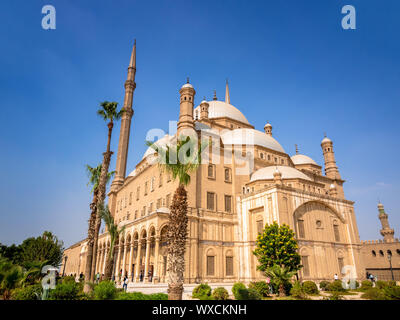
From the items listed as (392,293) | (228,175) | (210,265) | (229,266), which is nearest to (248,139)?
(228,175)

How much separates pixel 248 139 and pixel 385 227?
1887 inches

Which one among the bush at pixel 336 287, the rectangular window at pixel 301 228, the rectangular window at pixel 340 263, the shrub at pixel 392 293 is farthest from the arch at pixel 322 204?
the shrub at pixel 392 293

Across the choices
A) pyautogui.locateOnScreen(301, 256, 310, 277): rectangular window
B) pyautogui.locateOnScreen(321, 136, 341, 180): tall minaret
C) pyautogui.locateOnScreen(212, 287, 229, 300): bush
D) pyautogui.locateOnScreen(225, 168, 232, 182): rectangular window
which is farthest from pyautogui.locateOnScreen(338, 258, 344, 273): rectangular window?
pyautogui.locateOnScreen(212, 287, 229, 300): bush

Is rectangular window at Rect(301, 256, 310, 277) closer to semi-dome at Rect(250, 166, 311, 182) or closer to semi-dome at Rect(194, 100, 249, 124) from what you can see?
semi-dome at Rect(250, 166, 311, 182)

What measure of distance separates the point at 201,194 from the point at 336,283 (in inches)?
535

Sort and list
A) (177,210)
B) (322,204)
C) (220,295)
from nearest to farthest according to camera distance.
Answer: (177,210), (220,295), (322,204)

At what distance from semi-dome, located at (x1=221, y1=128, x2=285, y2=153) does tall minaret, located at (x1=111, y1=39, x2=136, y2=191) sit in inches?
658

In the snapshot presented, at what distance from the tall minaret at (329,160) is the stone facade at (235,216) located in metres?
12.1

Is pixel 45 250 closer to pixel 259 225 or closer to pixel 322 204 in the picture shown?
pixel 259 225

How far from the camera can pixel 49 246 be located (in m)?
37.8

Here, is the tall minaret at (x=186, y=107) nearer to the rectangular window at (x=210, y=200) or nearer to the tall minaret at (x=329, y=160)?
the rectangular window at (x=210, y=200)

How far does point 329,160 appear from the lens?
4344 centimetres

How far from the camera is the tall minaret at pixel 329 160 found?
1673 inches
